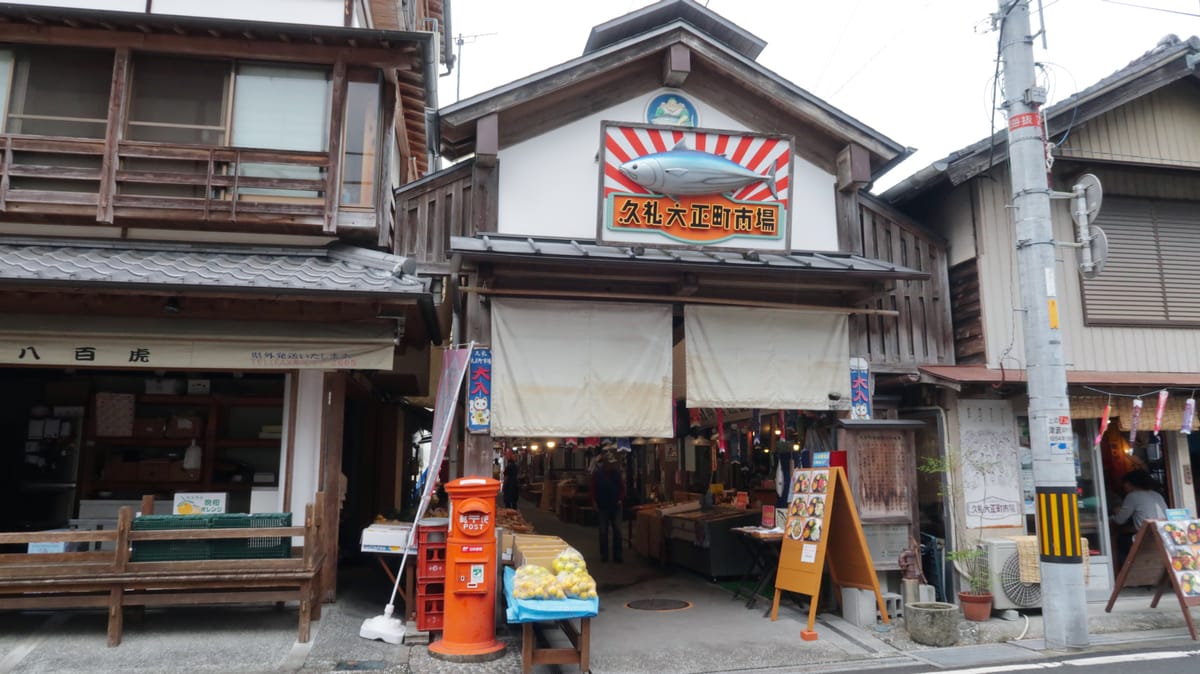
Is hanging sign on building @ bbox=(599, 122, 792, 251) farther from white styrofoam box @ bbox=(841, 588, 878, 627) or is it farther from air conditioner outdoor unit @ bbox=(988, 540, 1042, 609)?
air conditioner outdoor unit @ bbox=(988, 540, 1042, 609)

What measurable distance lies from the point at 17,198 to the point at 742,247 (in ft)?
29.7

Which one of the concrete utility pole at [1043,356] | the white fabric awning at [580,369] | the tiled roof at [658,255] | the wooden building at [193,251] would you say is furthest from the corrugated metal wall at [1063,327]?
the wooden building at [193,251]

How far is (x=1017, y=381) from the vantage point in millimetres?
10234

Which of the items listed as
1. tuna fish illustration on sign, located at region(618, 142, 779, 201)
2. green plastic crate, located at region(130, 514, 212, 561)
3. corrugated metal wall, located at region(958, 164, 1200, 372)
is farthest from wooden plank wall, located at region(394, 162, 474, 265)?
corrugated metal wall, located at region(958, 164, 1200, 372)

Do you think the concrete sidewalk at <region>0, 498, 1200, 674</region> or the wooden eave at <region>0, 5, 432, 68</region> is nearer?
the concrete sidewalk at <region>0, 498, 1200, 674</region>

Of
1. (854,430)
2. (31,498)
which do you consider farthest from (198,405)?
(854,430)

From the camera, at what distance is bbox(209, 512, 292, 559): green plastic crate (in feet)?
26.6

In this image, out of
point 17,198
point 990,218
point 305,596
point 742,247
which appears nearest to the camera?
point 305,596

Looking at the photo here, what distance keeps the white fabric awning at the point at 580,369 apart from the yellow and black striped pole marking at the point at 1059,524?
425 cm

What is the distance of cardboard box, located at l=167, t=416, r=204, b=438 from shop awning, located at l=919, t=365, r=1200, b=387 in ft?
33.8

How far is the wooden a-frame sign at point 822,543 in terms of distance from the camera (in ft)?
30.0

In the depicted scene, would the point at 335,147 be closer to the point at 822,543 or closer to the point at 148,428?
the point at 148,428

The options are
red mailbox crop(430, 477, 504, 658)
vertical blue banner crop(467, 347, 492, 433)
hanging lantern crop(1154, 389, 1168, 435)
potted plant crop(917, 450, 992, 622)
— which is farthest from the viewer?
hanging lantern crop(1154, 389, 1168, 435)

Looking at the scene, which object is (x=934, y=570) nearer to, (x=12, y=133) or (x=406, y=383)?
(x=406, y=383)
